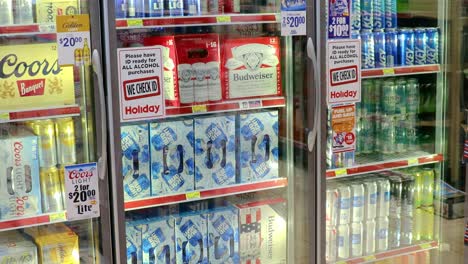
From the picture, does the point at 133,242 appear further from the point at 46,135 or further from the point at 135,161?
the point at 46,135

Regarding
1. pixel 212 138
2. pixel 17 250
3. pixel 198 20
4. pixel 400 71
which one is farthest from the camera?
pixel 400 71

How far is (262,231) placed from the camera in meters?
3.27

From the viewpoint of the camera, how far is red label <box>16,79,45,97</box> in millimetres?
2670

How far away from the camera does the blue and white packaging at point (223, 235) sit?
3176 mm

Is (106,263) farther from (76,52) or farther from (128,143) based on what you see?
(76,52)

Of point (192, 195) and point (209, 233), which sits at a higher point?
point (192, 195)

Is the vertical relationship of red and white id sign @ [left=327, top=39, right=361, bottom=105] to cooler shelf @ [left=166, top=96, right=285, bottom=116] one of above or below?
above

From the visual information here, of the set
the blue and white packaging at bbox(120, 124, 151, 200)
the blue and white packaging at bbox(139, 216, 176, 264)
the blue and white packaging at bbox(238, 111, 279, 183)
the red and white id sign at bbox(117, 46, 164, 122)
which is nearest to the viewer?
the red and white id sign at bbox(117, 46, 164, 122)

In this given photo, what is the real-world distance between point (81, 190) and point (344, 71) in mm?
1301

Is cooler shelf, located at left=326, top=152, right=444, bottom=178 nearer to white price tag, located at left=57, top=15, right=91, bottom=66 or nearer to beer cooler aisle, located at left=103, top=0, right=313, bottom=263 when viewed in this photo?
beer cooler aisle, located at left=103, top=0, right=313, bottom=263

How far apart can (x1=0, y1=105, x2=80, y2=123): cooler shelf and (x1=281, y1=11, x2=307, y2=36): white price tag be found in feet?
3.14

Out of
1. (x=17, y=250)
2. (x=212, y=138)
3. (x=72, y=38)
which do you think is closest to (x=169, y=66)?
(x=212, y=138)

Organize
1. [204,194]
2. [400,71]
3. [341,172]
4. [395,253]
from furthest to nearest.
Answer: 1. [395,253]
2. [400,71]
3. [341,172]
4. [204,194]

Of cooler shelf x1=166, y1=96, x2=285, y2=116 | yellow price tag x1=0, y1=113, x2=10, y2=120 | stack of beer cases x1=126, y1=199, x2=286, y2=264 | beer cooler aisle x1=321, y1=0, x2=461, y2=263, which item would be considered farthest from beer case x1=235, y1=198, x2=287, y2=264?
yellow price tag x1=0, y1=113, x2=10, y2=120
